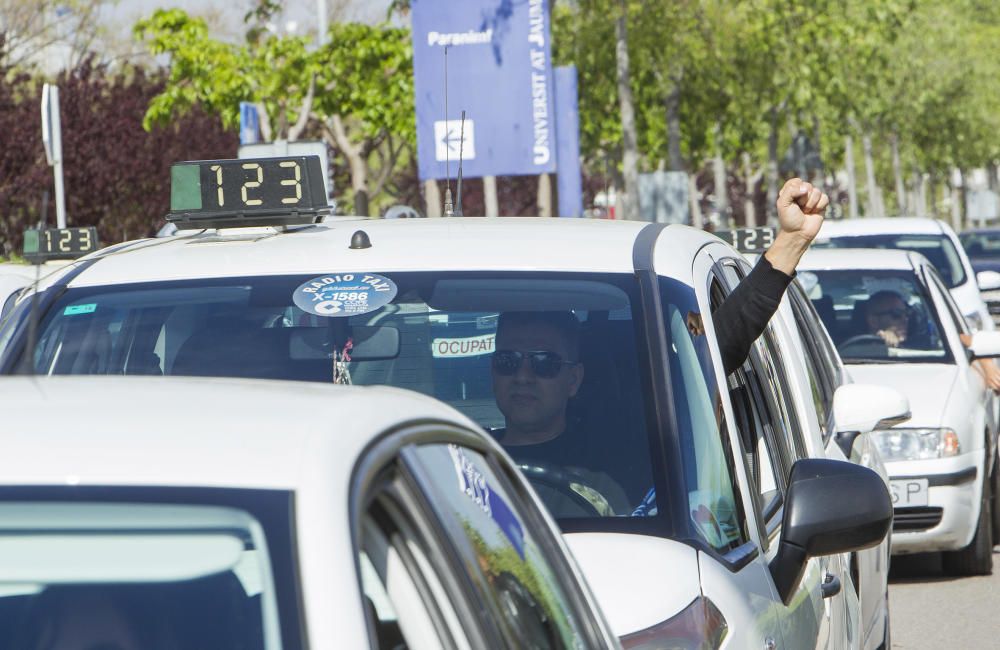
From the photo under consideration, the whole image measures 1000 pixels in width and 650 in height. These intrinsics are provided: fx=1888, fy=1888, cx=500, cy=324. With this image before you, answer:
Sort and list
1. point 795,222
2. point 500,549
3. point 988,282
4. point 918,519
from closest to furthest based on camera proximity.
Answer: point 500,549 < point 795,222 < point 918,519 < point 988,282

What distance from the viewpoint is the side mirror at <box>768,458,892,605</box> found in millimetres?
3498

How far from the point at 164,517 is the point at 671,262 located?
7.62ft

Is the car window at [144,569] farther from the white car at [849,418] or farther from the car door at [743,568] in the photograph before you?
the white car at [849,418]

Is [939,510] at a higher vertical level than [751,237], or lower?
lower

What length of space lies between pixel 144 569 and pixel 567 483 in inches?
79.3

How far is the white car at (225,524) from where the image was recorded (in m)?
1.67

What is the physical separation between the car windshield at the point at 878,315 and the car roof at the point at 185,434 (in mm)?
8508

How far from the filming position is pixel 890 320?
1044 cm

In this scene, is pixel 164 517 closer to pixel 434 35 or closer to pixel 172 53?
pixel 434 35

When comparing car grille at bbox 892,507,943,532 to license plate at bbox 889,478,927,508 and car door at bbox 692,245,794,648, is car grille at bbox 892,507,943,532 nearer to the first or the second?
license plate at bbox 889,478,927,508

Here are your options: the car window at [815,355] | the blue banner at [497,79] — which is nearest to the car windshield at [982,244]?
the blue banner at [497,79]

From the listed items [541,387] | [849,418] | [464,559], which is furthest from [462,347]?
[464,559]

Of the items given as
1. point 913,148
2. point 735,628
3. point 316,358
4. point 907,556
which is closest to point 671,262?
point 316,358

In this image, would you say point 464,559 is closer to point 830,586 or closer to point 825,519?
point 825,519
